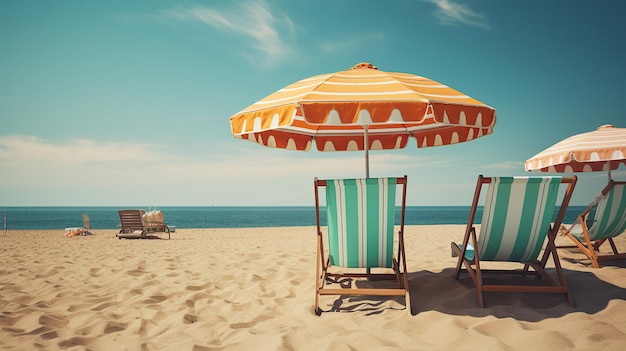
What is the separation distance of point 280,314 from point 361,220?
102cm

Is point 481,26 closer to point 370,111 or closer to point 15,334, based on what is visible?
point 370,111

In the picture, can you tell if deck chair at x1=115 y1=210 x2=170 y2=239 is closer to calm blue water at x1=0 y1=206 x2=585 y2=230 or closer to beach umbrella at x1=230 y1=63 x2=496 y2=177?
beach umbrella at x1=230 y1=63 x2=496 y2=177

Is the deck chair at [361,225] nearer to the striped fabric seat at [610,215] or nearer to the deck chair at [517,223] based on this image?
the deck chair at [517,223]

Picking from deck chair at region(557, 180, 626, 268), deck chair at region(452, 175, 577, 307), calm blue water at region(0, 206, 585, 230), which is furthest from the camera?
calm blue water at region(0, 206, 585, 230)

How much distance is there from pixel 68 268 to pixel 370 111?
463 centimetres

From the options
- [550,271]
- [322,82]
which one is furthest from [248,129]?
[550,271]

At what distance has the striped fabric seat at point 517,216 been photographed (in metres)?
2.83

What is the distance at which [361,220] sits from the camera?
9.75 ft

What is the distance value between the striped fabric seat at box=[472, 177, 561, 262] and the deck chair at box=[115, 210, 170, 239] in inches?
376

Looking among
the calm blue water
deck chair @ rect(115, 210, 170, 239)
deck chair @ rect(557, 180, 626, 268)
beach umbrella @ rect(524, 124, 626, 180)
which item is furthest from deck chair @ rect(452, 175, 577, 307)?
the calm blue water

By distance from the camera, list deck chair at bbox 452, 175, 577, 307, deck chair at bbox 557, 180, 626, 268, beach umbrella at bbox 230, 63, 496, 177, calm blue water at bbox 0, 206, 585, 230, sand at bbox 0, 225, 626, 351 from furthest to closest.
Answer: calm blue water at bbox 0, 206, 585, 230 < deck chair at bbox 557, 180, 626, 268 < deck chair at bbox 452, 175, 577, 307 < beach umbrella at bbox 230, 63, 496, 177 < sand at bbox 0, 225, 626, 351

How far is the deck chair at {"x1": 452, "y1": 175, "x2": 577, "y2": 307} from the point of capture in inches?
110

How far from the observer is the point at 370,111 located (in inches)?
97.6

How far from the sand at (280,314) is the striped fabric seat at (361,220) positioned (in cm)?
43
